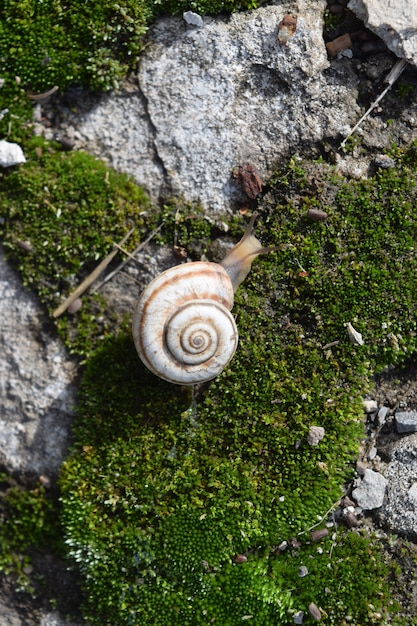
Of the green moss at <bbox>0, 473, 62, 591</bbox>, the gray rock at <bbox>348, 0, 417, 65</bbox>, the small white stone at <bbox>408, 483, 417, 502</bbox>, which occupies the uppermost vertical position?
the gray rock at <bbox>348, 0, 417, 65</bbox>

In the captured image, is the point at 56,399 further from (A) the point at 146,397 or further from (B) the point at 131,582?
(B) the point at 131,582

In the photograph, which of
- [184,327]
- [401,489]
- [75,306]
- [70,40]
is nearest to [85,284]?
[75,306]

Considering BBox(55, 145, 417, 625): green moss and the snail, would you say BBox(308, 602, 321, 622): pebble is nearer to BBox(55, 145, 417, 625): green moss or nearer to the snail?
BBox(55, 145, 417, 625): green moss

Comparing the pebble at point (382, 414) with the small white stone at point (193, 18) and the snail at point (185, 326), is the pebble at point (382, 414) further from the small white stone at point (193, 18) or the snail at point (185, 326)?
the small white stone at point (193, 18)

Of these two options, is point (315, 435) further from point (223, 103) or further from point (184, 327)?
point (223, 103)

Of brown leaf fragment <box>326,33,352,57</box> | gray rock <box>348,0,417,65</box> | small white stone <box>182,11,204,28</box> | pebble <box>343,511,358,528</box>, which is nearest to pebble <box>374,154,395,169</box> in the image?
gray rock <box>348,0,417,65</box>

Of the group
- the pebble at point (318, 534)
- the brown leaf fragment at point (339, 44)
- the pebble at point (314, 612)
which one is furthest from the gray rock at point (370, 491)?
the brown leaf fragment at point (339, 44)
